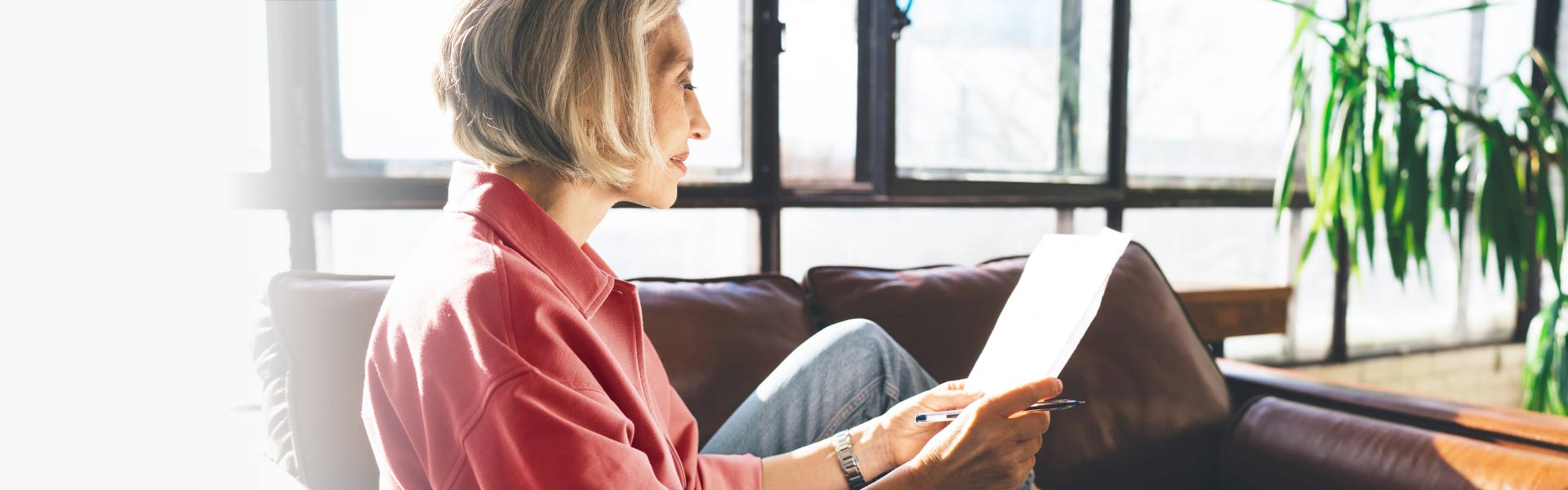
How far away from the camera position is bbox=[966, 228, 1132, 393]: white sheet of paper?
805mm

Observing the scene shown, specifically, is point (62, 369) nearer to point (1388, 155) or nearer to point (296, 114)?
point (296, 114)

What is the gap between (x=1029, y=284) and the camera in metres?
0.91

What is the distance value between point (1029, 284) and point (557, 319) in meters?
0.50

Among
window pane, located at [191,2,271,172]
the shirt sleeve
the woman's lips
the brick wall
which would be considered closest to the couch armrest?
the woman's lips

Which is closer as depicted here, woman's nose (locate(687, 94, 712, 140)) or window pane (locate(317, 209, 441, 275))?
woman's nose (locate(687, 94, 712, 140))

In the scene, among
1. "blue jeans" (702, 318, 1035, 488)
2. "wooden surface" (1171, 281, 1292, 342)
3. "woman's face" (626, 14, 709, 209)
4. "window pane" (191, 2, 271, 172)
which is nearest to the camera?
"woman's face" (626, 14, 709, 209)

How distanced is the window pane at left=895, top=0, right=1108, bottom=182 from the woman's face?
1.04 meters

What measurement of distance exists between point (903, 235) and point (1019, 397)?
125 centimetres

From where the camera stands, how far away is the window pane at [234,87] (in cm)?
132

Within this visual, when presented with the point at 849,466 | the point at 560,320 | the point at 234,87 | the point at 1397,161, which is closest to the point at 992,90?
the point at 1397,161

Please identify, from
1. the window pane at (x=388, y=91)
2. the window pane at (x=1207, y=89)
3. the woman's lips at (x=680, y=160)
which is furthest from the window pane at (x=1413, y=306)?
the woman's lips at (x=680, y=160)

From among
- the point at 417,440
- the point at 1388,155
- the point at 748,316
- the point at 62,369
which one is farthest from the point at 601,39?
the point at 1388,155

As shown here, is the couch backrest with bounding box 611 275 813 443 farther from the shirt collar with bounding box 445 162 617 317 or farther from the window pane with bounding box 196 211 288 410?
the window pane with bounding box 196 211 288 410

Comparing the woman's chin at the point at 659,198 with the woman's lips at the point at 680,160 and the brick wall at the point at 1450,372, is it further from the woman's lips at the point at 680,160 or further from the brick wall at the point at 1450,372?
the brick wall at the point at 1450,372
